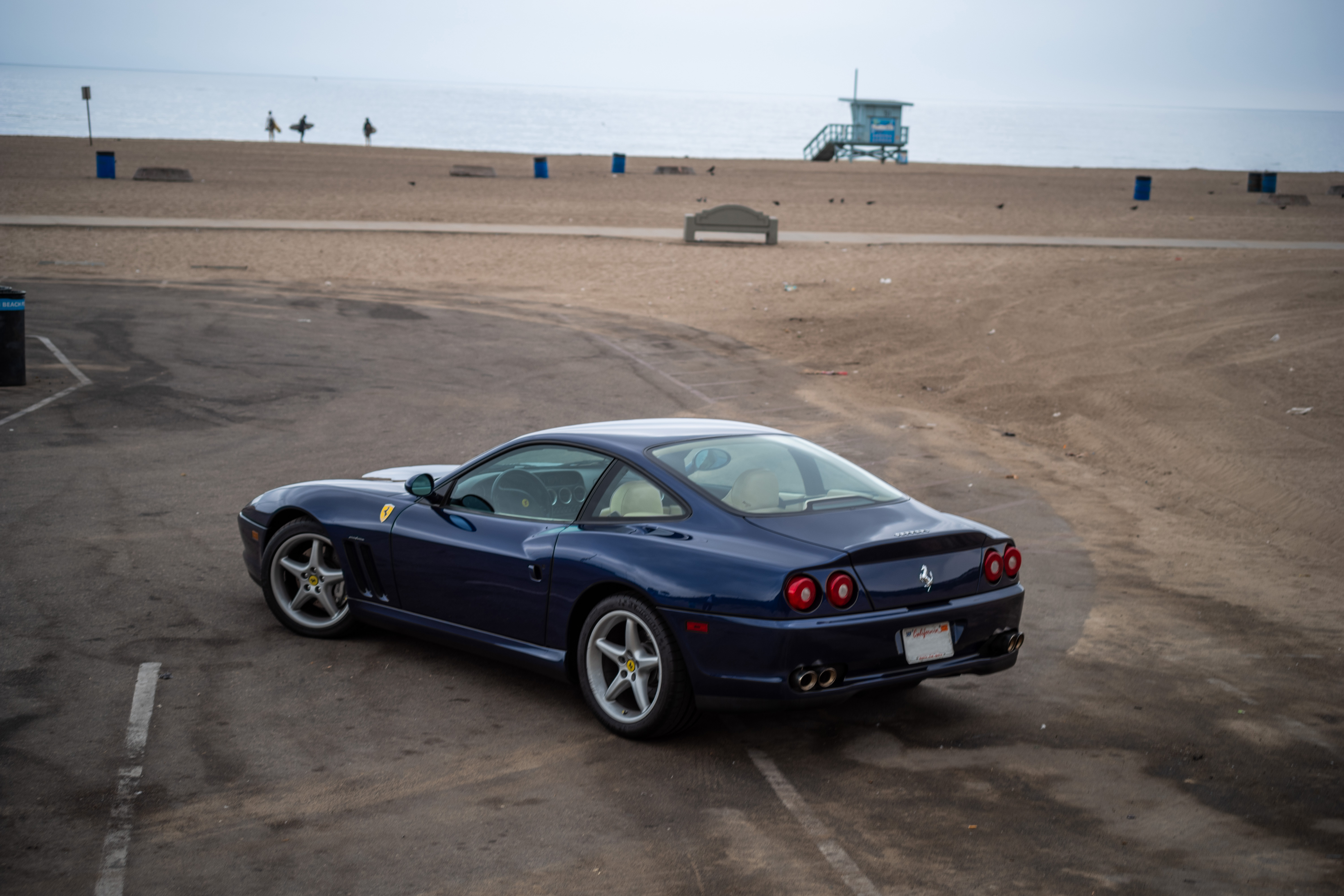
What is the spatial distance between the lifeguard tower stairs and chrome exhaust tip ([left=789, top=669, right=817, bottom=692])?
264 feet

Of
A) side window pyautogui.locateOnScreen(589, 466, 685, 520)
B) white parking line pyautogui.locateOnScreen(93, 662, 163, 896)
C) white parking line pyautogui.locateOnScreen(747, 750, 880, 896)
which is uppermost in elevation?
side window pyautogui.locateOnScreen(589, 466, 685, 520)

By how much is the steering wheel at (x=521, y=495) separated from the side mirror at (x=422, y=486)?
338mm

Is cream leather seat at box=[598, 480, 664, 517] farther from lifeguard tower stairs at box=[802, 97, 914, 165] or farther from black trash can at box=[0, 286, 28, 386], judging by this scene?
lifeguard tower stairs at box=[802, 97, 914, 165]

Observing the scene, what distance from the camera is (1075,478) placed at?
1122cm

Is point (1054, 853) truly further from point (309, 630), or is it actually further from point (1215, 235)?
point (1215, 235)

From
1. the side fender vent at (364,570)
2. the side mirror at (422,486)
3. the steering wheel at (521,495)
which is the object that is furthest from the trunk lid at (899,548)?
the side fender vent at (364,570)

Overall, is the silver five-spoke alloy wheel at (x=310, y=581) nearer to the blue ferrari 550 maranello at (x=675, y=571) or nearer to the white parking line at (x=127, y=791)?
the blue ferrari 550 maranello at (x=675, y=571)

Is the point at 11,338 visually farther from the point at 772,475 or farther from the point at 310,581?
the point at 772,475

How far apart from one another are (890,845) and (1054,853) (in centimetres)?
58

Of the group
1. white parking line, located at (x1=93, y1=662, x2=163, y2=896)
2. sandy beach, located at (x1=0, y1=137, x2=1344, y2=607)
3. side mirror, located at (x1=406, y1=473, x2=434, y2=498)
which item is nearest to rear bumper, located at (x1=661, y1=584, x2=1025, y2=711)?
side mirror, located at (x1=406, y1=473, x2=434, y2=498)

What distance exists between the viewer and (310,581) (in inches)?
265

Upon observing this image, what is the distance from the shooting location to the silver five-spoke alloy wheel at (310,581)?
6707 mm

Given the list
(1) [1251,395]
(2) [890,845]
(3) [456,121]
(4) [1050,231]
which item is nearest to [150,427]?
(2) [890,845]

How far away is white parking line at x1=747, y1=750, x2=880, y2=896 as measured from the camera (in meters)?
4.19
